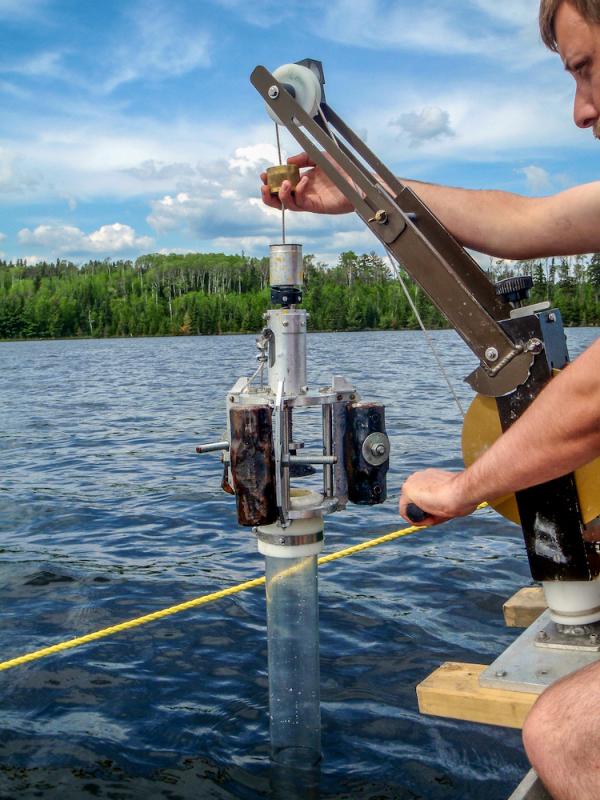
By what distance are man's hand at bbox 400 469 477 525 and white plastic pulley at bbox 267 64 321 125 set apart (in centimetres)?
156

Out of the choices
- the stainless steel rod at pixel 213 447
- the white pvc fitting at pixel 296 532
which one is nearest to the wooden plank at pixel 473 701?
the white pvc fitting at pixel 296 532

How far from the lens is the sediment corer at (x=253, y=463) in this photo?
376 cm

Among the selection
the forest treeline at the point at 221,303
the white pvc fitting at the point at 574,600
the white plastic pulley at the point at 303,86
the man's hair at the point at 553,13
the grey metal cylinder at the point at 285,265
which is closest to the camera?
the man's hair at the point at 553,13

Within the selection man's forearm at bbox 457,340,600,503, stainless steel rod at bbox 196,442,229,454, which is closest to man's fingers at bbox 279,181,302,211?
stainless steel rod at bbox 196,442,229,454

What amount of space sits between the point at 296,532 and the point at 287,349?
796 millimetres

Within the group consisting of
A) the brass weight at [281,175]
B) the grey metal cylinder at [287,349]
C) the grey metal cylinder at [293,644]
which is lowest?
the grey metal cylinder at [293,644]

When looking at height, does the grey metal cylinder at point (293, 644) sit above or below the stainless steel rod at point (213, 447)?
below

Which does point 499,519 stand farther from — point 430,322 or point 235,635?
point 430,322

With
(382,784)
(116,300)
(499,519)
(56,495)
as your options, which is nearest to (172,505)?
(56,495)

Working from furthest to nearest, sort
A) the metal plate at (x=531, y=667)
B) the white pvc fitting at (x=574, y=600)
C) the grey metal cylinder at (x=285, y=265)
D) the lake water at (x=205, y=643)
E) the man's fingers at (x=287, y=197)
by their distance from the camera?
the lake water at (x=205, y=643)
the grey metal cylinder at (x=285, y=265)
the man's fingers at (x=287, y=197)
the white pvc fitting at (x=574, y=600)
the metal plate at (x=531, y=667)

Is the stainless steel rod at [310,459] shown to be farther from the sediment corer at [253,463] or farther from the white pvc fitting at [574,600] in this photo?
the white pvc fitting at [574,600]

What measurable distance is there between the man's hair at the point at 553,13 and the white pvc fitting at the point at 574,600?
5.73 ft

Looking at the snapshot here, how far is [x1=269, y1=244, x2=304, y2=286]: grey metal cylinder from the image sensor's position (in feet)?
13.1

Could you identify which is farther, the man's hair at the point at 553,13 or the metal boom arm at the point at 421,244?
the metal boom arm at the point at 421,244
